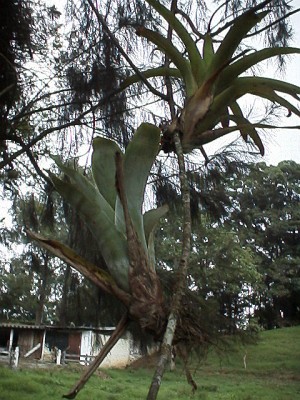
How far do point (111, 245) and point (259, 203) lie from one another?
21.2 metres

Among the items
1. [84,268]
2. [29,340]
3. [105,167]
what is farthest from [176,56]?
[29,340]

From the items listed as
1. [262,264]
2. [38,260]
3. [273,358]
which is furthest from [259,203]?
[38,260]

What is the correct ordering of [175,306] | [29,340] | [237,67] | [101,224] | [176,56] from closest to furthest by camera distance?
1. [175,306]
2. [101,224]
3. [237,67]
4. [176,56]
5. [29,340]

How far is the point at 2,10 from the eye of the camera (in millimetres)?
2537

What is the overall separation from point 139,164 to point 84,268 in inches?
11.3

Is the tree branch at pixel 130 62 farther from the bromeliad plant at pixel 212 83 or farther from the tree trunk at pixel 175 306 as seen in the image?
the tree trunk at pixel 175 306

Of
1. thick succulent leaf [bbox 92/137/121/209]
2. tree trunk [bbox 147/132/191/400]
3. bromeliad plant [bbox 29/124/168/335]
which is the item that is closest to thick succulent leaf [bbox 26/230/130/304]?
bromeliad plant [bbox 29/124/168/335]

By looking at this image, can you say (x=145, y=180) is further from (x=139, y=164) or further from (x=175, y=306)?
(x=175, y=306)

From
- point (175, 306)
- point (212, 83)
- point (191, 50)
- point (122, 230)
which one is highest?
point (191, 50)

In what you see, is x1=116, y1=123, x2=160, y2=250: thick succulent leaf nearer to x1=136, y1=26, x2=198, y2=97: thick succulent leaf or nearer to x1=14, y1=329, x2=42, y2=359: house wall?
x1=136, y1=26, x2=198, y2=97: thick succulent leaf

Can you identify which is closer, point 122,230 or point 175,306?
point 175,306

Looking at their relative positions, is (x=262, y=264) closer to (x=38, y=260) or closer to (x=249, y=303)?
(x=249, y=303)

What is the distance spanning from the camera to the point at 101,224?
4.16 ft

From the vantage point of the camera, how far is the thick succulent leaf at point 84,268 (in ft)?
3.82
